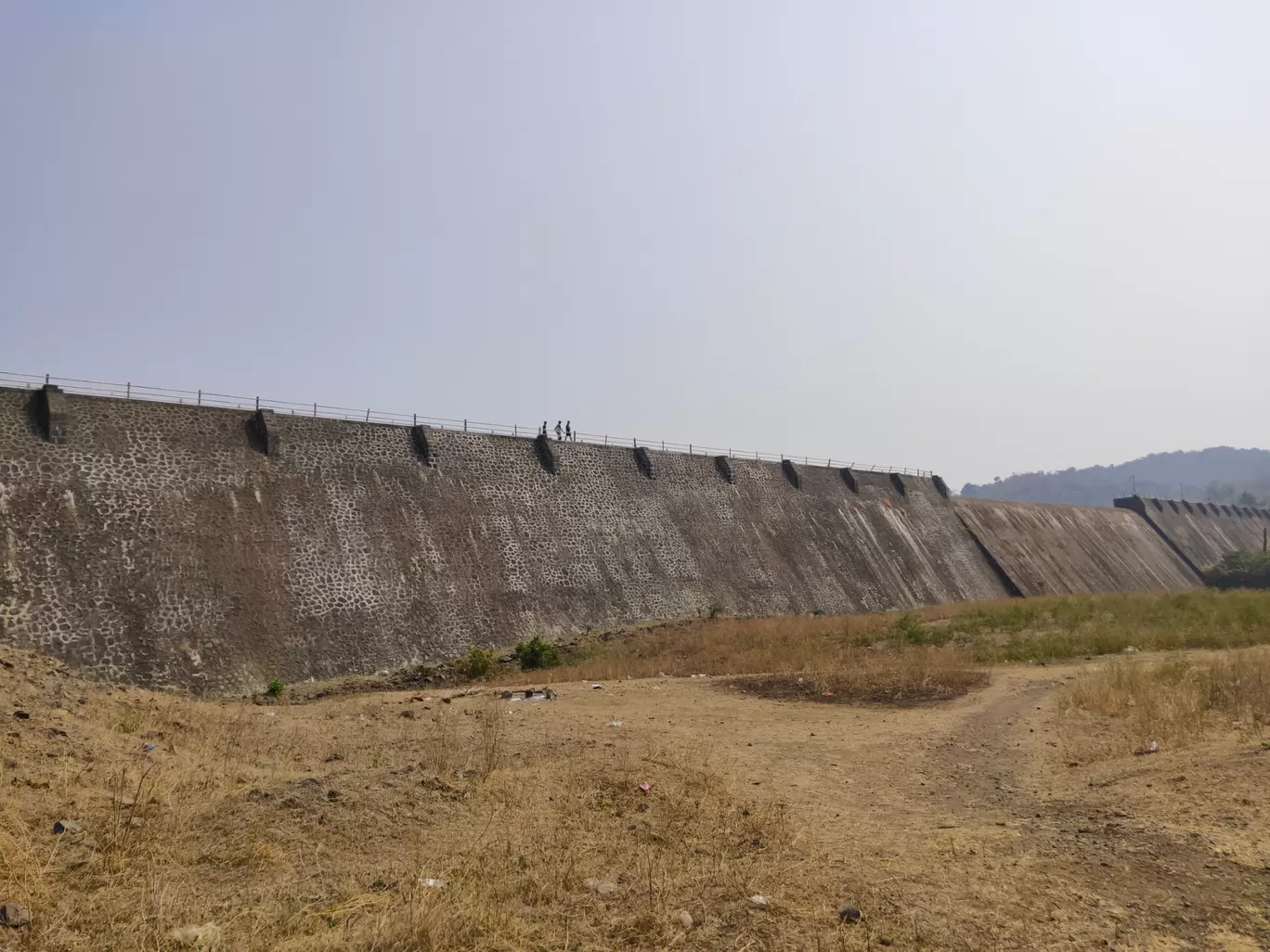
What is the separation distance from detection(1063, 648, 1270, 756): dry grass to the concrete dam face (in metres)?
16.2

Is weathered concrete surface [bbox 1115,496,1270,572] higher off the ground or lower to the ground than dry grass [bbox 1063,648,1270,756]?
higher

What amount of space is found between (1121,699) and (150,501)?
836 inches

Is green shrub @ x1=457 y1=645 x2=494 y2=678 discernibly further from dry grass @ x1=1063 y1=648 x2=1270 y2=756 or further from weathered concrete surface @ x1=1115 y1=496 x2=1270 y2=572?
weathered concrete surface @ x1=1115 y1=496 x2=1270 y2=572

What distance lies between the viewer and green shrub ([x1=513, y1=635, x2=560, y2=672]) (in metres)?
22.8

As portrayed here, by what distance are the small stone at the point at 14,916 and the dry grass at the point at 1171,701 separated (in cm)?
1004

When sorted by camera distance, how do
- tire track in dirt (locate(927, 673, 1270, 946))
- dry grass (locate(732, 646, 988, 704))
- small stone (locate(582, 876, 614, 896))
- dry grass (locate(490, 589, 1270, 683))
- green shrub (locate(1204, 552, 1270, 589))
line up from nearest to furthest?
tire track in dirt (locate(927, 673, 1270, 946)) < small stone (locate(582, 876, 614, 896)) < dry grass (locate(732, 646, 988, 704)) < dry grass (locate(490, 589, 1270, 683)) < green shrub (locate(1204, 552, 1270, 589))

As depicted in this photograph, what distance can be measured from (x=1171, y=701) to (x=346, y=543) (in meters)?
19.9

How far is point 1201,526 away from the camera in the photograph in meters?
81.5

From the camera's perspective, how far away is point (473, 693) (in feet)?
56.2

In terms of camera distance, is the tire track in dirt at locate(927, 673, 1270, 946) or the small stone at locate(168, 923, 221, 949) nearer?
the small stone at locate(168, 923, 221, 949)

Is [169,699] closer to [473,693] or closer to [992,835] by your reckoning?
[473,693]

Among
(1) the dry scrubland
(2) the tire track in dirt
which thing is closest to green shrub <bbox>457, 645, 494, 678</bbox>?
(1) the dry scrubland

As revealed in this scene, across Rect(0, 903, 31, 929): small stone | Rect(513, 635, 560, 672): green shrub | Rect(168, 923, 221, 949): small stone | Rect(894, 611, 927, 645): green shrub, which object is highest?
Rect(513, 635, 560, 672): green shrub

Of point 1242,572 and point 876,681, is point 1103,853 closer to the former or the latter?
point 876,681
